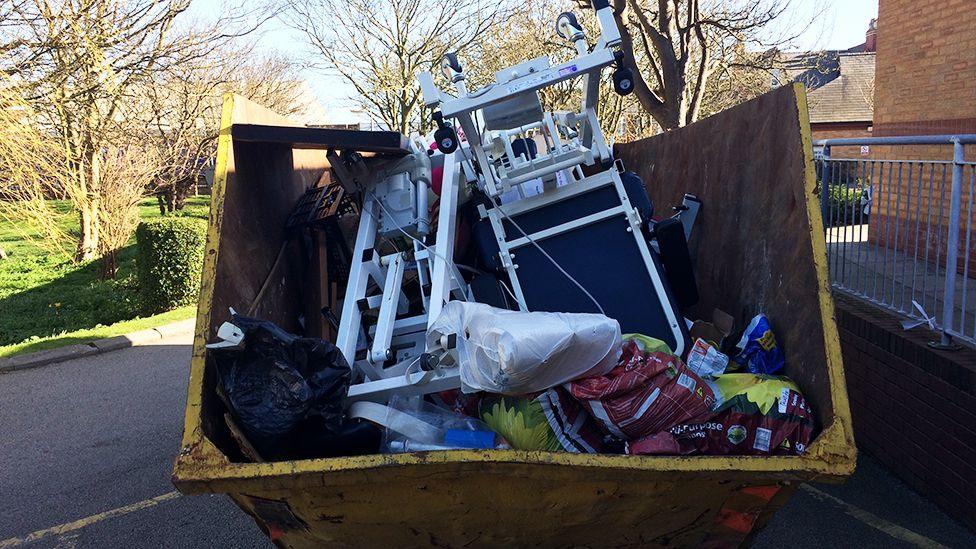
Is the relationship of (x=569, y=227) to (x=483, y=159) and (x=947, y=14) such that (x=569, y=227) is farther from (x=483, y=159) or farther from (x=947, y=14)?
(x=947, y=14)

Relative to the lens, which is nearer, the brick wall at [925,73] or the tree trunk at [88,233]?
the brick wall at [925,73]

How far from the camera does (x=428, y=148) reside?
4516mm

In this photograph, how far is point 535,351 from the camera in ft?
7.29

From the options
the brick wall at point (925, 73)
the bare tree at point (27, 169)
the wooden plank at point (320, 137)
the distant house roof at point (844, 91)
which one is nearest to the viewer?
the wooden plank at point (320, 137)

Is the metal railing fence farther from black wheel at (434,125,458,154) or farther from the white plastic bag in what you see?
black wheel at (434,125,458,154)

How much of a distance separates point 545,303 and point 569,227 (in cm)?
37

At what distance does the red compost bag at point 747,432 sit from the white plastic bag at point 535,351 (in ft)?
0.93

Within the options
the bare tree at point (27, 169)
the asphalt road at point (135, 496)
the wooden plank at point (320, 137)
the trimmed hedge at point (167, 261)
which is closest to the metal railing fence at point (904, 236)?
the asphalt road at point (135, 496)

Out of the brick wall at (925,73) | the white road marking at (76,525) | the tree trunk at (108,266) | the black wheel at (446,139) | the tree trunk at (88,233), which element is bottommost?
the white road marking at (76,525)

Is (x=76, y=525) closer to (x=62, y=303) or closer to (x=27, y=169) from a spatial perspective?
(x=27, y=169)

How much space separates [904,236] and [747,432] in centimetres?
229

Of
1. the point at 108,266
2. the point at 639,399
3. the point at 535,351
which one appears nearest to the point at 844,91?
the point at 108,266

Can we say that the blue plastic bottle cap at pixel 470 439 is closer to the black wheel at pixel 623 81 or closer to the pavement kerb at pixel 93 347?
the black wheel at pixel 623 81

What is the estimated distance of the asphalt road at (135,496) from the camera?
134 inches
